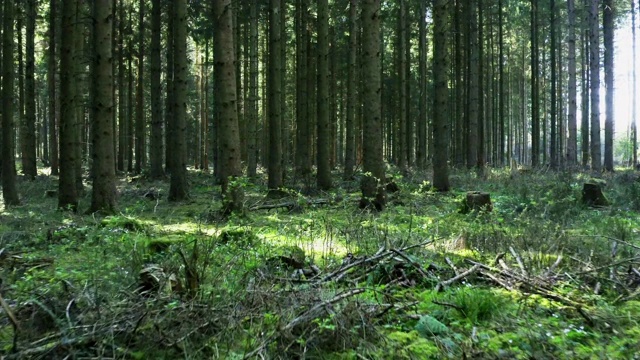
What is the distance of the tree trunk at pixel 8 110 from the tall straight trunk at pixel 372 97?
29.3 feet

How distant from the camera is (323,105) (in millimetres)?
14711

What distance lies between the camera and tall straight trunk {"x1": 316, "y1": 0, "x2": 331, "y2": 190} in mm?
14289

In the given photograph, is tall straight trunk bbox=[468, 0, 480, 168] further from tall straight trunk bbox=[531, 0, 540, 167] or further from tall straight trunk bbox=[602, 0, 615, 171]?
tall straight trunk bbox=[602, 0, 615, 171]

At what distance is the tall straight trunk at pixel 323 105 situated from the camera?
563 inches

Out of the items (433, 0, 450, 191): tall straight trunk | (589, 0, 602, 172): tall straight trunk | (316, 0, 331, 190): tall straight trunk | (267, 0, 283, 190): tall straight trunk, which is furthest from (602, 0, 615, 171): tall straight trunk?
(267, 0, 283, 190): tall straight trunk

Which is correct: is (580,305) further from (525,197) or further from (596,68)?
(596,68)

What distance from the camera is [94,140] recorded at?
9789 mm

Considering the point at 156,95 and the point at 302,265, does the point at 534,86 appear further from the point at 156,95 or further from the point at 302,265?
the point at 302,265

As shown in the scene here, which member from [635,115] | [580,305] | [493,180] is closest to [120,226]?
[580,305]

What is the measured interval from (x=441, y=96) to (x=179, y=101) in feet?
23.1

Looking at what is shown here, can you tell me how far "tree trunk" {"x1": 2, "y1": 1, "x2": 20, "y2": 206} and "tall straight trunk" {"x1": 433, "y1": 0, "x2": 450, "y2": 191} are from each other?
1100 cm

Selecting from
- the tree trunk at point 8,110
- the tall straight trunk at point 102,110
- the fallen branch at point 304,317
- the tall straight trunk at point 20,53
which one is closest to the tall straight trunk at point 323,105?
the tall straight trunk at point 102,110

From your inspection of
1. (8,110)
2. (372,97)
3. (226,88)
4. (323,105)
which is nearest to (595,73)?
(323,105)

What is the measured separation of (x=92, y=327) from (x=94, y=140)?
7.79m
